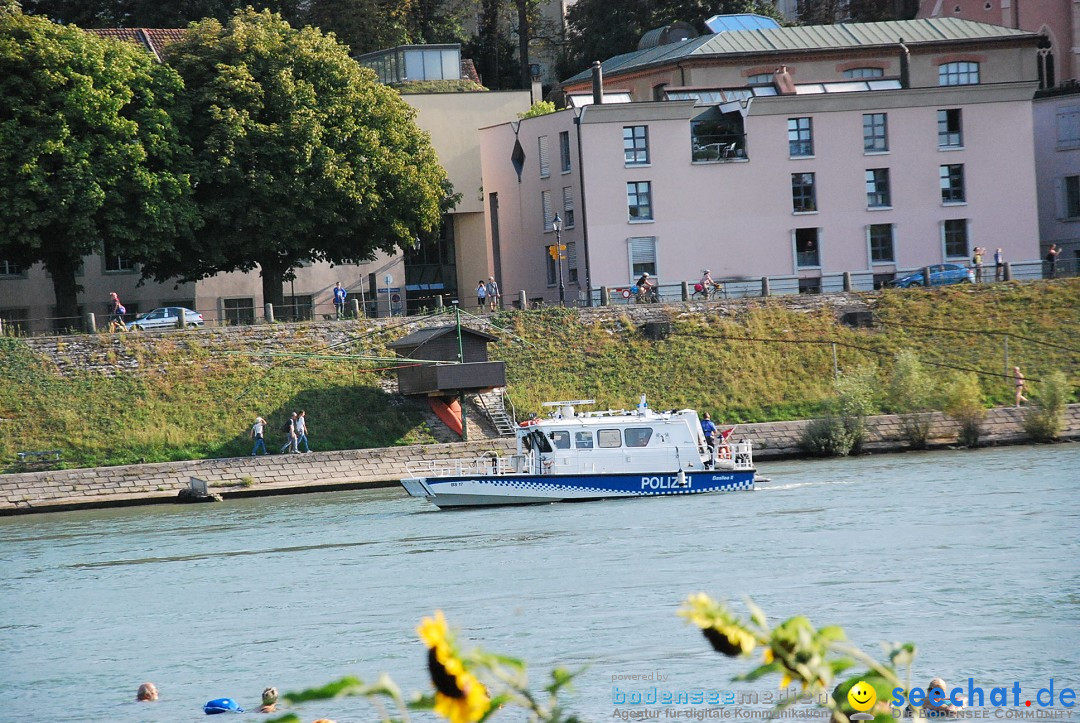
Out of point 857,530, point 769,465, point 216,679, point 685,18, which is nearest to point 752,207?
point 769,465

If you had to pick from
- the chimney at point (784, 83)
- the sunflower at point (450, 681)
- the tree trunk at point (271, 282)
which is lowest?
the sunflower at point (450, 681)

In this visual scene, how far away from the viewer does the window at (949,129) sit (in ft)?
191

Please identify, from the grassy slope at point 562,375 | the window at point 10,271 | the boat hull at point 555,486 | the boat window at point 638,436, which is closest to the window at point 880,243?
the grassy slope at point 562,375

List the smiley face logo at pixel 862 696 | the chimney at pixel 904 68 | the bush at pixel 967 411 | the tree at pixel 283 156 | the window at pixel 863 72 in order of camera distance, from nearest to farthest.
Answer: the smiley face logo at pixel 862 696, the bush at pixel 967 411, the tree at pixel 283 156, the chimney at pixel 904 68, the window at pixel 863 72

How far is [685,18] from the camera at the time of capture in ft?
251

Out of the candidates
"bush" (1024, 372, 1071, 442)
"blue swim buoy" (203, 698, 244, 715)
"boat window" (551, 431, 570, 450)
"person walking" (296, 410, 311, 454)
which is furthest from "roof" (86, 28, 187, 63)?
"blue swim buoy" (203, 698, 244, 715)

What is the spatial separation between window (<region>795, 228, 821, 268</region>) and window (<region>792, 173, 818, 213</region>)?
93 centimetres

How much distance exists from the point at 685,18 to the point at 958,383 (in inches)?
1490

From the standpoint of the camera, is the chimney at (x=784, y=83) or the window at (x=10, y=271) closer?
the window at (x=10, y=271)

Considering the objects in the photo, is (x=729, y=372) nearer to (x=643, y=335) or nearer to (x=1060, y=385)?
(x=643, y=335)

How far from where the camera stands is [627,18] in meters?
77.8

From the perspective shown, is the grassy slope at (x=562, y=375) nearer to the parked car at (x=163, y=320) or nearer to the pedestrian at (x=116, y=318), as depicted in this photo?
the pedestrian at (x=116, y=318)

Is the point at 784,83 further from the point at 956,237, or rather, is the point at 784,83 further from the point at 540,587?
the point at 540,587

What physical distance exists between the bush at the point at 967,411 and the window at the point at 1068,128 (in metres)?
23.1
